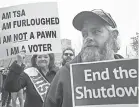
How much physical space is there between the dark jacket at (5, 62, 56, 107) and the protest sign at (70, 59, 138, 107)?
105cm

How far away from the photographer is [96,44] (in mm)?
2041

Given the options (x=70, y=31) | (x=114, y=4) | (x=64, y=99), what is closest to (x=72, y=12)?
(x=70, y=31)

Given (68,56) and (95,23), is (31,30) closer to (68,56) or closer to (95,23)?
(68,56)

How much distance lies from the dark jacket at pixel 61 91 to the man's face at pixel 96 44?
60 mm

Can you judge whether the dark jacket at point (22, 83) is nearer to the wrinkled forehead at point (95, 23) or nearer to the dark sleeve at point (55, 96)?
the dark sleeve at point (55, 96)

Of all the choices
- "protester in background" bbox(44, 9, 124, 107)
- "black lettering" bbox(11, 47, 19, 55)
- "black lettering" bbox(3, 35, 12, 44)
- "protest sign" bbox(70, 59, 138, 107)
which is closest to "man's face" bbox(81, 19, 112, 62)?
"protester in background" bbox(44, 9, 124, 107)

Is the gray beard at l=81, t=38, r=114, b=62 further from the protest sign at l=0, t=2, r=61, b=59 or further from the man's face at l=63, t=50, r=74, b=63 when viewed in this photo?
the protest sign at l=0, t=2, r=61, b=59

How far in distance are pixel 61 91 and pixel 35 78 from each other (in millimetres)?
1059

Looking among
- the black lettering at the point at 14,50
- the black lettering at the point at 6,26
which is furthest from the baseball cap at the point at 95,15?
the black lettering at the point at 6,26

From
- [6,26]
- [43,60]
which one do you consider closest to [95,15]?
[43,60]

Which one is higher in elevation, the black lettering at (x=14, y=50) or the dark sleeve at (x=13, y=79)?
the black lettering at (x=14, y=50)

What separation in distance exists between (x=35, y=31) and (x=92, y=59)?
1.26 meters

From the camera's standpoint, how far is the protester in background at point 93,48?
203cm

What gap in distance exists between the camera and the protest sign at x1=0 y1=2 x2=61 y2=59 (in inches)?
126
